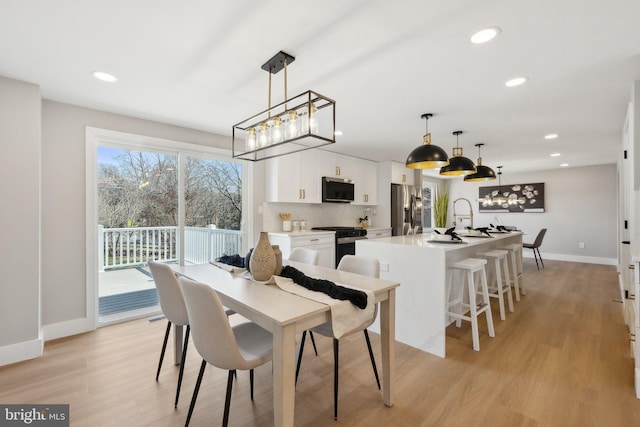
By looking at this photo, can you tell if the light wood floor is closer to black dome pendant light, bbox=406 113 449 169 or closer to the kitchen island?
the kitchen island

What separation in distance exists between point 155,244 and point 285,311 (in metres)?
2.85

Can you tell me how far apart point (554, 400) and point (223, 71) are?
10.6ft

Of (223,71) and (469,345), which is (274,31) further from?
(469,345)

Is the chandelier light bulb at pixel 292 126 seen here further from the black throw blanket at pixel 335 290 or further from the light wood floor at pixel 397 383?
the light wood floor at pixel 397 383

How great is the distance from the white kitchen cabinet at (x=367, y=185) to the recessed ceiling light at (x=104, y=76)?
13.0 ft

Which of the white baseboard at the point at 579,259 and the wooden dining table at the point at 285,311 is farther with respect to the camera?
the white baseboard at the point at 579,259

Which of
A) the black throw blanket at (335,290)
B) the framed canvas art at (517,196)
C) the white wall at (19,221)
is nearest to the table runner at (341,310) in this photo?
the black throw blanket at (335,290)

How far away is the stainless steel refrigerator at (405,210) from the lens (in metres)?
5.89

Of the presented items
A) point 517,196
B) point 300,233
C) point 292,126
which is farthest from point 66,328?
point 517,196

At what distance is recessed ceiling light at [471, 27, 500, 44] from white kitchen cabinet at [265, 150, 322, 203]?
115 inches

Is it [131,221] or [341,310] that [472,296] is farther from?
[131,221]

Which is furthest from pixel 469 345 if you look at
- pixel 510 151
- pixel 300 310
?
pixel 510 151

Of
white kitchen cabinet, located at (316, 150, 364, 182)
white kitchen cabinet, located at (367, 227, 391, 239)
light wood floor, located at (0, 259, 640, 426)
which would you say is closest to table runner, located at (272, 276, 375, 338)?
light wood floor, located at (0, 259, 640, 426)

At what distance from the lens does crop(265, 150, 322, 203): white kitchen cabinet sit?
428 centimetres
